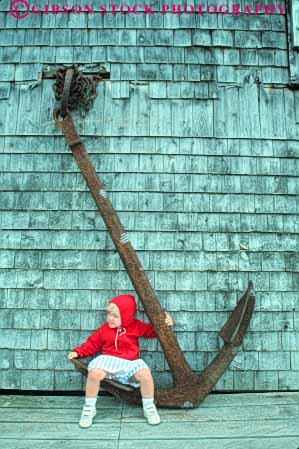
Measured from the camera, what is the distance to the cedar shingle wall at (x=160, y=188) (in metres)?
3.37

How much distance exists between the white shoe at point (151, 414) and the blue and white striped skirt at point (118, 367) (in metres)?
0.18

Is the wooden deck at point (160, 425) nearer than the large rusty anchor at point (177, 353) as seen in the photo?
Yes

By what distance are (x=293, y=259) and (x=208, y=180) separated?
0.93 metres

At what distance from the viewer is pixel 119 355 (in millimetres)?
2932

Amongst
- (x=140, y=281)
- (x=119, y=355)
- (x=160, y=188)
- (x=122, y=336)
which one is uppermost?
(x=160, y=188)

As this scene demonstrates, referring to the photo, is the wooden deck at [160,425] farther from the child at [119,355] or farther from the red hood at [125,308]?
the red hood at [125,308]

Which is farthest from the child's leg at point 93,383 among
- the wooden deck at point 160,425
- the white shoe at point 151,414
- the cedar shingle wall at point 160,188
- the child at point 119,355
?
the cedar shingle wall at point 160,188

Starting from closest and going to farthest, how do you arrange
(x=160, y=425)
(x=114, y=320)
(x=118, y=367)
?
(x=160, y=425), (x=118, y=367), (x=114, y=320)

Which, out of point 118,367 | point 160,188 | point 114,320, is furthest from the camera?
point 160,188

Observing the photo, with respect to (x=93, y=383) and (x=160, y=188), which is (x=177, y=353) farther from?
(x=160, y=188)

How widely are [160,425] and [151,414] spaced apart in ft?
0.28

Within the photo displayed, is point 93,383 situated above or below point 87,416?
above

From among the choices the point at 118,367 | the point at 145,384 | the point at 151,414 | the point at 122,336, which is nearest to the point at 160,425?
the point at 151,414

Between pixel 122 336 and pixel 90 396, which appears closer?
pixel 90 396
